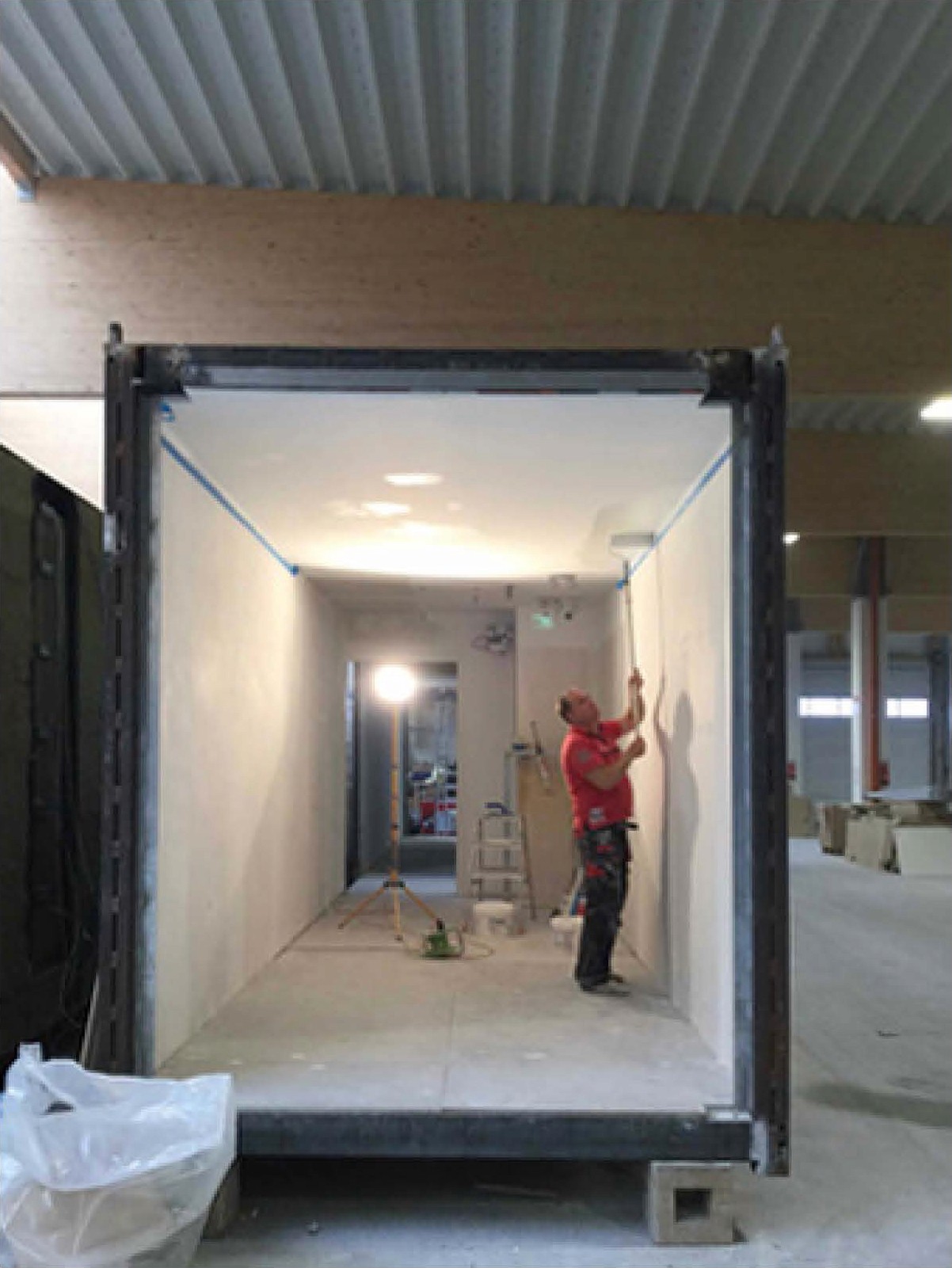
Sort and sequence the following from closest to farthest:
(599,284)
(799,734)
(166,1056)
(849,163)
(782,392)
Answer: (782,392)
(166,1056)
(849,163)
(599,284)
(799,734)

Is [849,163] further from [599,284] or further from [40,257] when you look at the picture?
[40,257]

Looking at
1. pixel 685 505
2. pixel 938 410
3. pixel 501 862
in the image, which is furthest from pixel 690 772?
pixel 938 410

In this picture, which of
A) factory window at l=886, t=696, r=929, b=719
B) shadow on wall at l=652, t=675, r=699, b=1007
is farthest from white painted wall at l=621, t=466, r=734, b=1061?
factory window at l=886, t=696, r=929, b=719

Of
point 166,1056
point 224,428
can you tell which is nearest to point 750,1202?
point 166,1056

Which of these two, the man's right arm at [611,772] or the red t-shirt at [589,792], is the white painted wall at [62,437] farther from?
the man's right arm at [611,772]

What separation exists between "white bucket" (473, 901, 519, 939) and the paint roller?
5.26ft

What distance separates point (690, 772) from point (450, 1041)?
4.56 feet

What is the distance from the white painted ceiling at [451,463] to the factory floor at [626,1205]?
94.3 inches

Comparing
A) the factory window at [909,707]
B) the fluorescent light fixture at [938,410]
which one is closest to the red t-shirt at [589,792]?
→ the fluorescent light fixture at [938,410]

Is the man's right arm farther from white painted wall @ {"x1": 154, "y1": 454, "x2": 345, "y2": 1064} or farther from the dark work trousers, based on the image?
white painted wall @ {"x1": 154, "y1": 454, "x2": 345, "y2": 1064}

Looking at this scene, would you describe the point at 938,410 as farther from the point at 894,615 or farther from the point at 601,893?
the point at 894,615

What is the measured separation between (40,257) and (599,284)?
10.2ft

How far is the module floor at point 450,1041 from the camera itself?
334 cm

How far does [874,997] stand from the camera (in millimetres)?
6523
